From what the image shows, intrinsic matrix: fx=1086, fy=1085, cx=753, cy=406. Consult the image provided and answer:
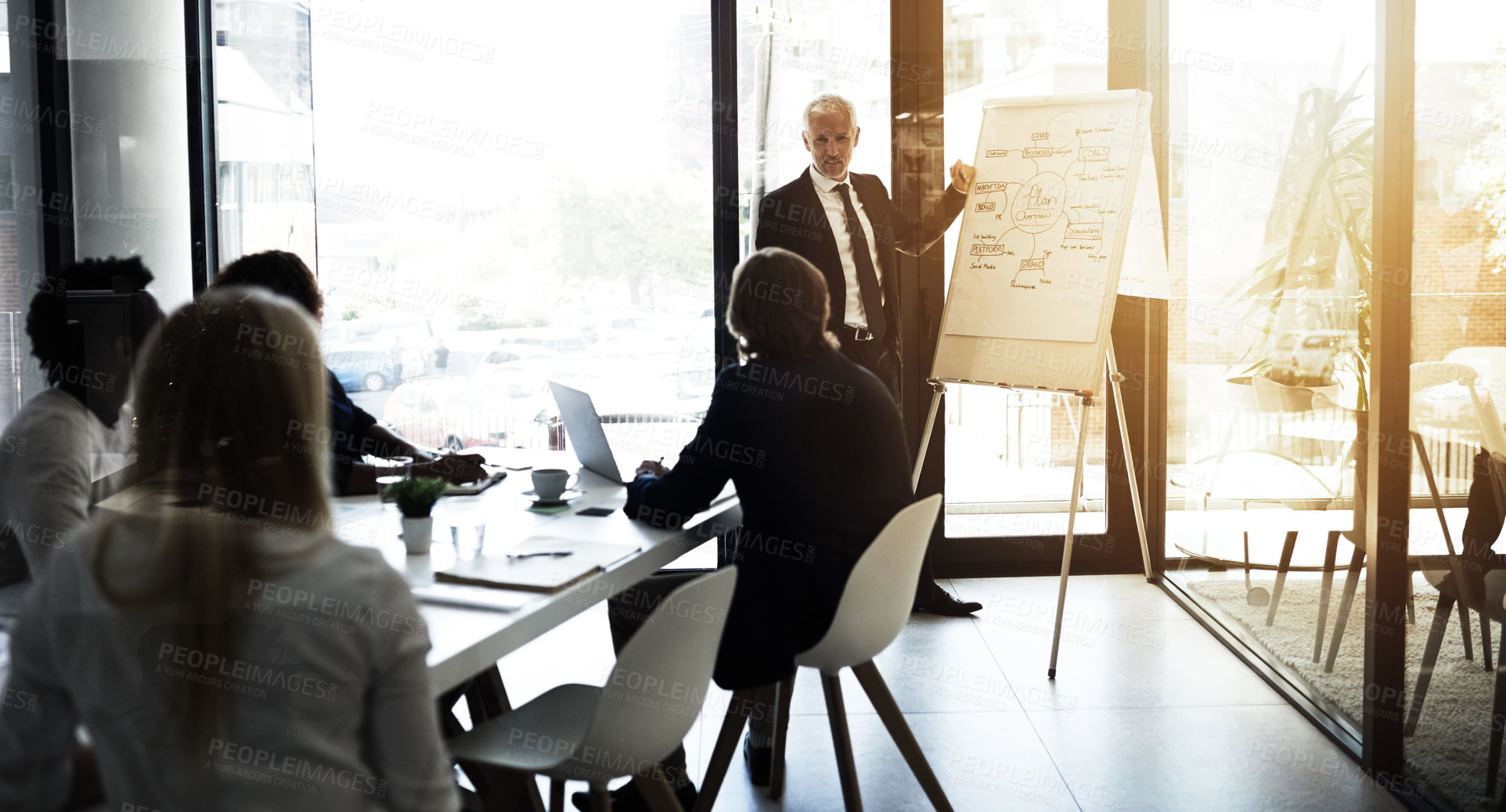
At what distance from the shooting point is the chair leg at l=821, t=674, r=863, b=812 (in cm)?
227

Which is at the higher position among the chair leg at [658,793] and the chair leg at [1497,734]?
the chair leg at [658,793]

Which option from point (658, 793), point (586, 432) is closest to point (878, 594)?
point (658, 793)

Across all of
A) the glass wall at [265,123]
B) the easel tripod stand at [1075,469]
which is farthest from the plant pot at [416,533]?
the glass wall at [265,123]

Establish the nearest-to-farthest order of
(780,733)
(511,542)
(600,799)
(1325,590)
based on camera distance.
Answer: (600,799) → (511,542) → (780,733) → (1325,590)

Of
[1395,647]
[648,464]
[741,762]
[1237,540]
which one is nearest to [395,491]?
[648,464]

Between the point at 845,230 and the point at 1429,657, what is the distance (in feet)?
7.21

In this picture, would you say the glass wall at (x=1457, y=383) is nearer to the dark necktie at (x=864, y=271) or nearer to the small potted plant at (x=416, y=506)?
the dark necktie at (x=864, y=271)

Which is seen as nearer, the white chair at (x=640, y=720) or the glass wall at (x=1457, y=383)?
the white chair at (x=640, y=720)

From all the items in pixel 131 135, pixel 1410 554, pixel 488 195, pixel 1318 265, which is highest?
pixel 131 135

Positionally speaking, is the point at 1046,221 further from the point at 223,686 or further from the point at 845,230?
the point at 223,686

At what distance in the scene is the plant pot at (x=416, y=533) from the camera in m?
1.98

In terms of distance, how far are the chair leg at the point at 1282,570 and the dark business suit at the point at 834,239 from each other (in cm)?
138

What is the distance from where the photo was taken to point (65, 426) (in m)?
2.18

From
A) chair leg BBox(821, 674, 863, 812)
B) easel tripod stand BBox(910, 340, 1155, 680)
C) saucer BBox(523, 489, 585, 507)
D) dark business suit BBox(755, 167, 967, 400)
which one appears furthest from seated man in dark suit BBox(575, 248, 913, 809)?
dark business suit BBox(755, 167, 967, 400)
